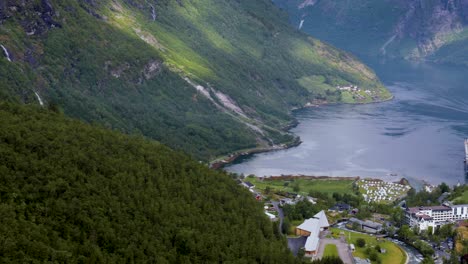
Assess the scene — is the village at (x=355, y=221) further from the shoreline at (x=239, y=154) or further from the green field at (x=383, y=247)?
the shoreline at (x=239, y=154)

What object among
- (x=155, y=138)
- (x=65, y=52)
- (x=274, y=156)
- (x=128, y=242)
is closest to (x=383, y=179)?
(x=274, y=156)

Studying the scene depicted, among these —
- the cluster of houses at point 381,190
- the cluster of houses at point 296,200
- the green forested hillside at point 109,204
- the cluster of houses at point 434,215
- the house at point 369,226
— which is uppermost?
the cluster of houses at point 381,190

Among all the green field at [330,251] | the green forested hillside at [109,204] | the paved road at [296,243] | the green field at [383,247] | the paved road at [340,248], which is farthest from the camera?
the paved road at [296,243]

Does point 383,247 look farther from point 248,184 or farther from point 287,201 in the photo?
point 248,184


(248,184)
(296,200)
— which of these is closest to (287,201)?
(296,200)

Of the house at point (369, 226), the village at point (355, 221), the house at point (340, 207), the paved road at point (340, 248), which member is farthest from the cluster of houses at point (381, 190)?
the paved road at point (340, 248)

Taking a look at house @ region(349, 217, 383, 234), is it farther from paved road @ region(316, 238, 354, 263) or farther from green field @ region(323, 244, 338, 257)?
green field @ region(323, 244, 338, 257)

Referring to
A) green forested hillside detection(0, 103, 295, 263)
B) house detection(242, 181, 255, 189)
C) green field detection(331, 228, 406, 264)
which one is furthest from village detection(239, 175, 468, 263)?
green forested hillside detection(0, 103, 295, 263)
